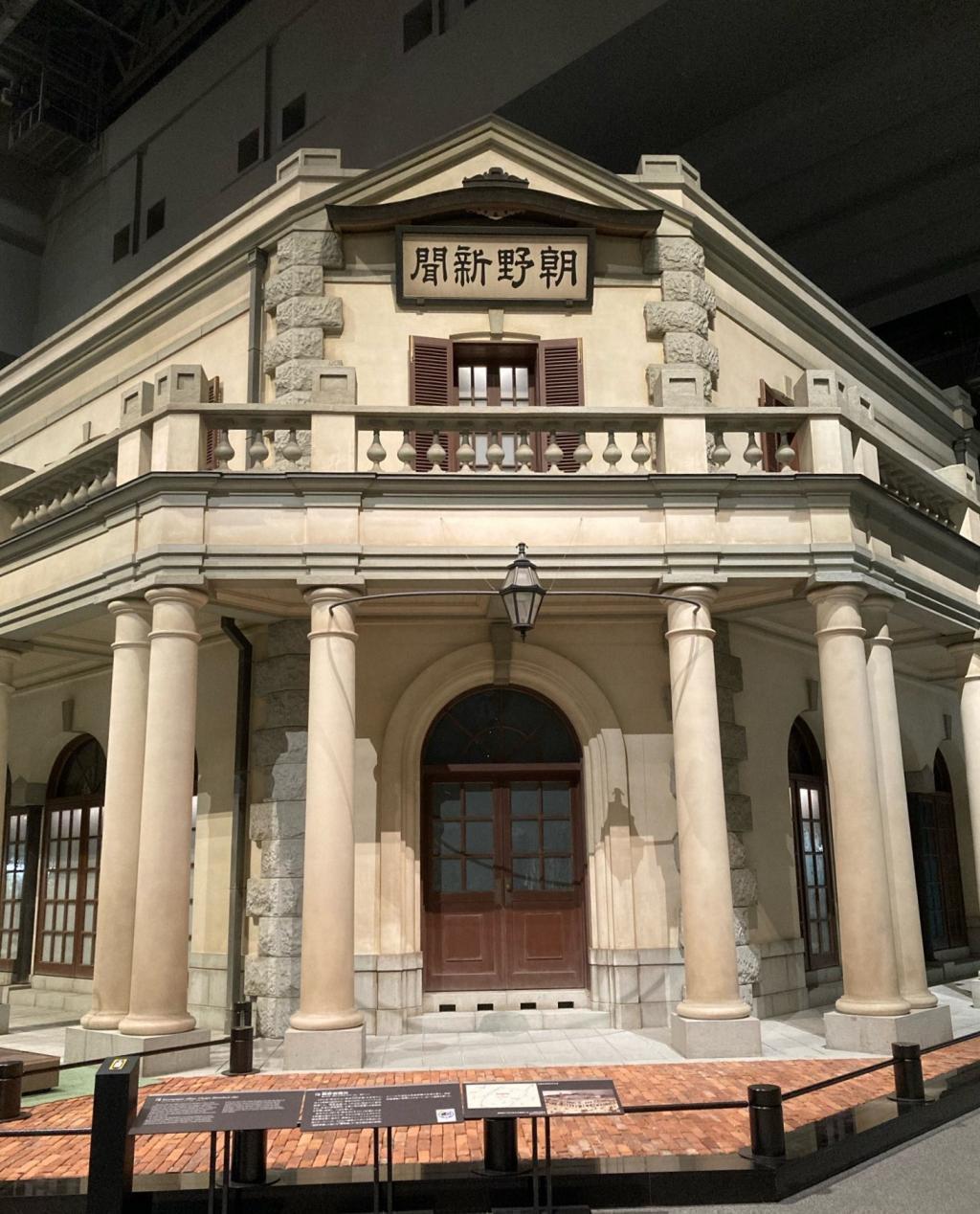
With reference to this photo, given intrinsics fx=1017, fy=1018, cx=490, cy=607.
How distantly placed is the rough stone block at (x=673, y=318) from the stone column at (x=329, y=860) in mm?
5472

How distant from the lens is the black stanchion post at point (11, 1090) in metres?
7.73

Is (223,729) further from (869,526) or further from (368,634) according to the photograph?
(869,526)

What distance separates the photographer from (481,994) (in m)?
11.9

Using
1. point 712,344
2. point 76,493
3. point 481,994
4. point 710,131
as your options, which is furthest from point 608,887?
point 710,131

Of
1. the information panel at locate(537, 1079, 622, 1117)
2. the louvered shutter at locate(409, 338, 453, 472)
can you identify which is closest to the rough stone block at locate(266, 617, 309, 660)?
the louvered shutter at locate(409, 338, 453, 472)

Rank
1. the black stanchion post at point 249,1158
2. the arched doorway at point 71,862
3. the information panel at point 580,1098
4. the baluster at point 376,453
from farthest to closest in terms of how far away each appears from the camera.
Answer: the arched doorway at point 71,862, the baluster at point 376,453, the black stanchion post at point 249,1158, the information panel at point 580,1098

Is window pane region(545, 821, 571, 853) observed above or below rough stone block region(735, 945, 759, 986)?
above

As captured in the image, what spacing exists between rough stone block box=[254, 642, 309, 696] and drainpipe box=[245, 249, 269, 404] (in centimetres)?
323

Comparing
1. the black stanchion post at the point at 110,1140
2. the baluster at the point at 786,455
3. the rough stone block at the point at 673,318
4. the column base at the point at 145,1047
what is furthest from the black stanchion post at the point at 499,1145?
the rough stone block at the point at 673,318

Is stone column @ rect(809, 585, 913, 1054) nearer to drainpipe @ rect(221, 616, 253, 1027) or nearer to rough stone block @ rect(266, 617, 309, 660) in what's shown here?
rough stone block @ rect(266, 617, 309, 660)

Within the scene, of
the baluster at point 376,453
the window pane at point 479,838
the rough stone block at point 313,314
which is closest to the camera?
the baluster at point 376,453

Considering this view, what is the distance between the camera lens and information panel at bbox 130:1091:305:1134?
5.15 meters

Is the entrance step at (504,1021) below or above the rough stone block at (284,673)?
below

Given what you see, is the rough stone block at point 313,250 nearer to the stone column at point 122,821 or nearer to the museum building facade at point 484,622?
the museum building facade at point 484,622
